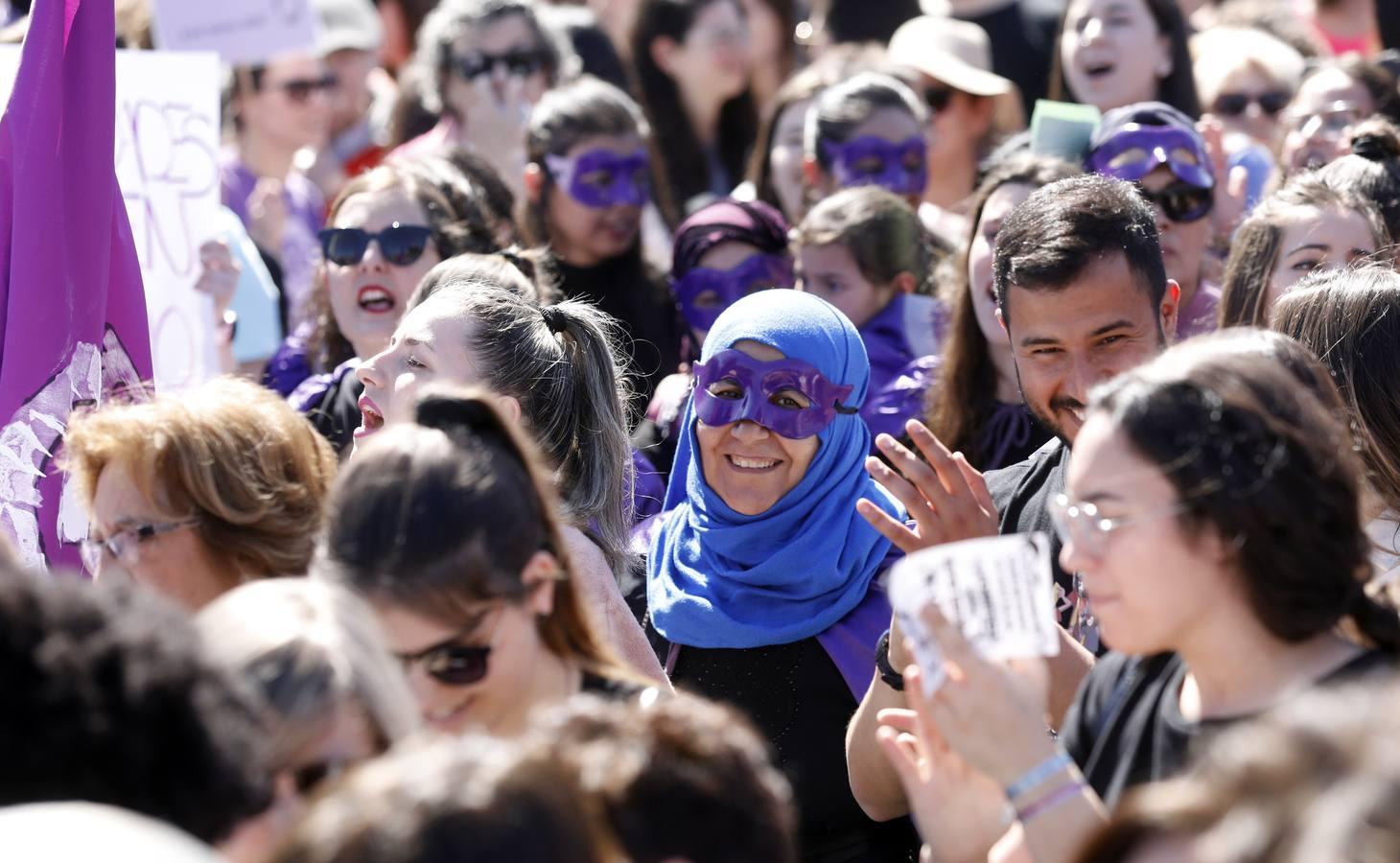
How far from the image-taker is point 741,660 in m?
3.34

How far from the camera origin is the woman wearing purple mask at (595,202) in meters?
5.41

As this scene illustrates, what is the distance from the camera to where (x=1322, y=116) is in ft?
17.5

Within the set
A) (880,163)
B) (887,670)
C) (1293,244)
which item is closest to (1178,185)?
(1293,244)

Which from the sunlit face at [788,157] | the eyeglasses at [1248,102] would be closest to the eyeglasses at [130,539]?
the sunlit face at [788,157]

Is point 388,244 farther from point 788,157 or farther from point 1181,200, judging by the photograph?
point 1181,200

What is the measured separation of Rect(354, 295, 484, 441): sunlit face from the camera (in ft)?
11.9

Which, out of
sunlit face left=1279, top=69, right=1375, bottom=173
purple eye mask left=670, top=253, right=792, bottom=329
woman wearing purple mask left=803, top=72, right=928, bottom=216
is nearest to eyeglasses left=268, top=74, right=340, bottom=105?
woman wearing purple mask left=803, top=72, right=928, bottom=216

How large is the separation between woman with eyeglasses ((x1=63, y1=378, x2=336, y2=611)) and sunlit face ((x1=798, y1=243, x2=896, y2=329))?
2.13 metres

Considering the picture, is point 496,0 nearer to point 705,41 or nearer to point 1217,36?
point 705,41

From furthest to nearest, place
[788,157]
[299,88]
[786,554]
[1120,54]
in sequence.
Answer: [299,88] → [788,157] → [1120,54] → [786,554]

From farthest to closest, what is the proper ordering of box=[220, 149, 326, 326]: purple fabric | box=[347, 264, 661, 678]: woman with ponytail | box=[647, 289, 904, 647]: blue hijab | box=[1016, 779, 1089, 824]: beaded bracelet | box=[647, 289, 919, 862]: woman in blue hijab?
box=[220, 149, 326, 326]: purple fabric < box=[347, 264, 661, 678]: woman with ponytail < box=[647, 289, 904, 647]: blue hijab < box=[647, 289, 919, 862]: woman in blue hijab < box=[1016, 779, 1089, 824]: beaded bracelet

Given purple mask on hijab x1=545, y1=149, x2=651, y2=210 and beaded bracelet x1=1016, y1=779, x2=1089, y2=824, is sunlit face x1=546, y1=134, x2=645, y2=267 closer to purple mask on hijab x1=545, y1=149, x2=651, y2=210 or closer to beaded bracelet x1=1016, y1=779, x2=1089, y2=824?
purple mask on hijab x1=545, y1=149, x2=651, y2=210

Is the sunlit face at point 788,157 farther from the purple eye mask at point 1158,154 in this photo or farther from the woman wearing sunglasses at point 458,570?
the woman wearing sunglasses at point 458,570

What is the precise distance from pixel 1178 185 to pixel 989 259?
29.3 inches
